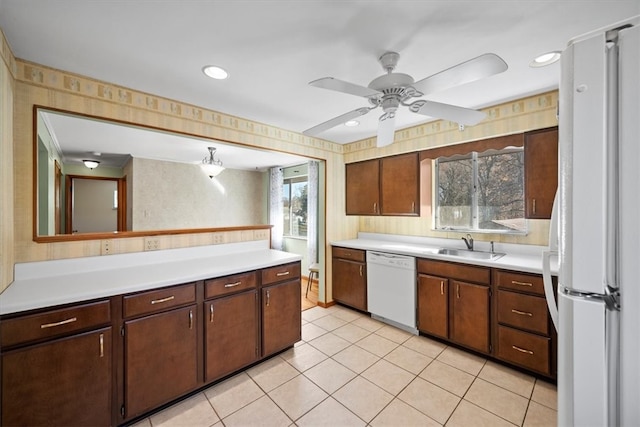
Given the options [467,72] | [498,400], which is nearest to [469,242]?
[498,400]

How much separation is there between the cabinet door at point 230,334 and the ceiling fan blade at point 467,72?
200 centimetres

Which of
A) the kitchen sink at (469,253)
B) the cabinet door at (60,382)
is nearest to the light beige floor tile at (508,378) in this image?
the kitchen sink at (469,253)

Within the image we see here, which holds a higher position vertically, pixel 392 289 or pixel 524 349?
pixel 392 289

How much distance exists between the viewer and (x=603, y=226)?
752 millimetres

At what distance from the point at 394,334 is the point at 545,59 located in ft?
9.01

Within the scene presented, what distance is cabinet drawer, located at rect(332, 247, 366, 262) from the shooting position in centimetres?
337

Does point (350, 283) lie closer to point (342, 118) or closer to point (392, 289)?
point (392, 289)

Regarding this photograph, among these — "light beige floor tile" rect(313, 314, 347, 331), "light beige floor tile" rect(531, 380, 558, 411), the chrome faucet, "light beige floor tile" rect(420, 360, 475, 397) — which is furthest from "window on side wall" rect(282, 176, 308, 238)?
"light beige floor tile" rect(531, 380, 558, 411)

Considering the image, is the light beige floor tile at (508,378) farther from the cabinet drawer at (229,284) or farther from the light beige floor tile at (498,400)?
the cabinet drawer at (229,284)

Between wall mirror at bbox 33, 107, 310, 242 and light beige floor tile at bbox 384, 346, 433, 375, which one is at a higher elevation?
wall mirror at bbox 33, 107, 310, 242

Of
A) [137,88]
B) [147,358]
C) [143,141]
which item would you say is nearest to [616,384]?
[147,358]

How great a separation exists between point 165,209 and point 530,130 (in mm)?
5081

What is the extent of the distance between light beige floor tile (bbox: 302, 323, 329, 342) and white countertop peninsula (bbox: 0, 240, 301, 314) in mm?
948

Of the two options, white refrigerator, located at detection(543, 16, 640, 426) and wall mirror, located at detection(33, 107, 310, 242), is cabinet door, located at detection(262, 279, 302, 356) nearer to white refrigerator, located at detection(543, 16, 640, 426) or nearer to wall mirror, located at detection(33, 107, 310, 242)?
wall mirror, located at detection(33, 107, 310, 242)
